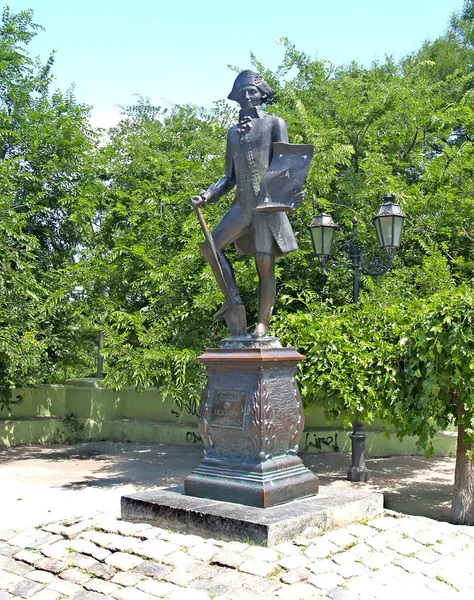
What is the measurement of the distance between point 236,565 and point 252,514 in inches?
24.1

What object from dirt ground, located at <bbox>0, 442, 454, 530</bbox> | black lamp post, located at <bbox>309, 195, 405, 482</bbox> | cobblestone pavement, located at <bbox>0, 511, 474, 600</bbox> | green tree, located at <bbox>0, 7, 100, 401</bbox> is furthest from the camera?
green tree, located at <bbox>0, 7, 100, 401</bbox>

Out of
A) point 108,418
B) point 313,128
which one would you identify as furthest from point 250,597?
point 108,418

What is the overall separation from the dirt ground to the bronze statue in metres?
3.62

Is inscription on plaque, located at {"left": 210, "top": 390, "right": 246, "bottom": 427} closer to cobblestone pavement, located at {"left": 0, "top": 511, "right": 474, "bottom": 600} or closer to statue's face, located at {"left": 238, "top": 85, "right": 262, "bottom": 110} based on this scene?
cobblestone pavement, located at {"left": 0, "top": 511, "right": 474, "bottom": 600}

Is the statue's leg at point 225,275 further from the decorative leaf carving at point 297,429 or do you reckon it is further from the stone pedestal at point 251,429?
the decorative leaf carving at point 297,429

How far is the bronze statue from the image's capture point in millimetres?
6055

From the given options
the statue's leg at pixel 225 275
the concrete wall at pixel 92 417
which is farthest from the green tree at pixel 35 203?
the statue's leg at pixel 225 275

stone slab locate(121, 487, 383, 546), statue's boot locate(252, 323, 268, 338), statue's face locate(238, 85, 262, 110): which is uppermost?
statue's face locate(238, 85, 262, 110)

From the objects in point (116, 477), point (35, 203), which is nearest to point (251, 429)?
point (116, 477)

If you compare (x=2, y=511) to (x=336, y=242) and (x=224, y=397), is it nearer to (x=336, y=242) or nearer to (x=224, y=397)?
(x=224, y=397)

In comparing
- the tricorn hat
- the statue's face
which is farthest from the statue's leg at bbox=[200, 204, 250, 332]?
the tricorn hat

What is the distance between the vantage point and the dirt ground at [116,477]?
9.19 m

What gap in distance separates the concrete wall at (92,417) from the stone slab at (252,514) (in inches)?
361

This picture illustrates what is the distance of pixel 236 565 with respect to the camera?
449 cm
